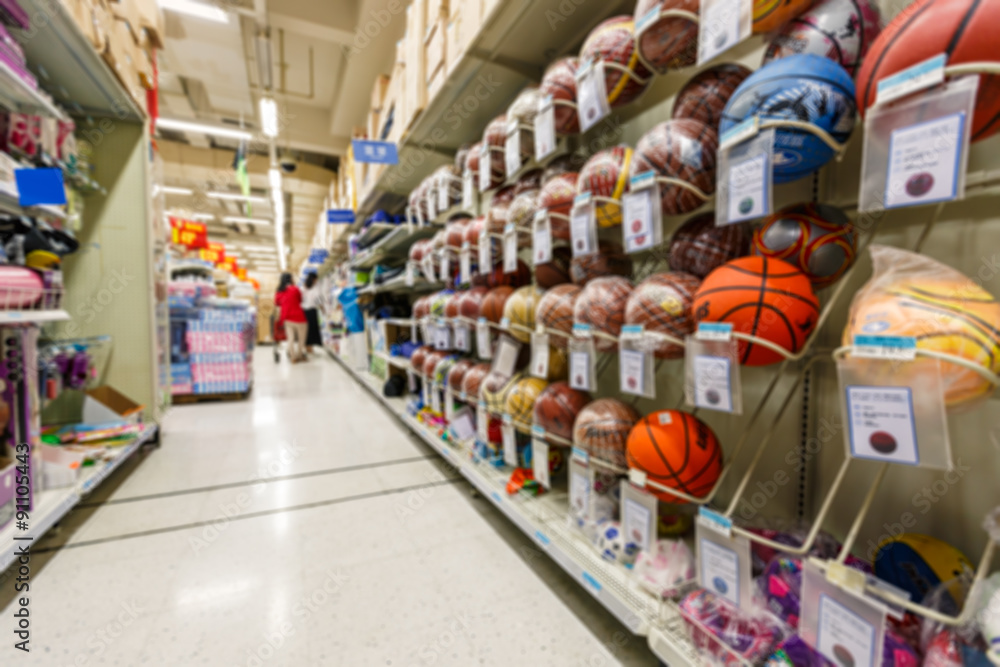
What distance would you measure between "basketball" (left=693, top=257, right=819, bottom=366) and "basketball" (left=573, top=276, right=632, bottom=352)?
1.21 ft

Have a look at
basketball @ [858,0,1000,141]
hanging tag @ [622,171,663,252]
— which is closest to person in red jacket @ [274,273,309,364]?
hanging tag @ [622,171,663,252]

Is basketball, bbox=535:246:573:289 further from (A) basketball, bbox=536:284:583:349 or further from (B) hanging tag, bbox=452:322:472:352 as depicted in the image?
(B) hanging tag, bbox=452:322:472:352

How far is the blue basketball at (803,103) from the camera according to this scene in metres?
0.85

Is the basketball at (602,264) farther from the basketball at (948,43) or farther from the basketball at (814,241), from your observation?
the basketball at (948,43)

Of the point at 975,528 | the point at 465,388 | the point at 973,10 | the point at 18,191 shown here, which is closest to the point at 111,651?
the point at 465,388

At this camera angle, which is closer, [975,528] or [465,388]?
[975,528]

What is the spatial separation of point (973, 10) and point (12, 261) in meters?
3.21

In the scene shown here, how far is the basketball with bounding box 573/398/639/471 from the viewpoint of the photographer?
4.43 feet

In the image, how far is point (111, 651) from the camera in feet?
4.26

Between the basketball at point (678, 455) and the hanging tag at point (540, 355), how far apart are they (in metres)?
0.58

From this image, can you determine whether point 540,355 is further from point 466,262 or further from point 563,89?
point 563,89

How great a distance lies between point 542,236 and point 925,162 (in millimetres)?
1127

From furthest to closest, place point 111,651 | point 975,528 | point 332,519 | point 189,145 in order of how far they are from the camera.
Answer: point 189,145 → point 332,519 → point 111,651 → point 975,528

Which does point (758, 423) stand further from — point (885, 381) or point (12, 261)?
point (12, 261)
